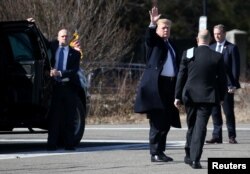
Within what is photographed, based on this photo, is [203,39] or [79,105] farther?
[79,105]

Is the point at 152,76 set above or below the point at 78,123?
above

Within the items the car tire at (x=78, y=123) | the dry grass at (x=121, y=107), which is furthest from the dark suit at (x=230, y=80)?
the dry grass at (x=121, y=107)

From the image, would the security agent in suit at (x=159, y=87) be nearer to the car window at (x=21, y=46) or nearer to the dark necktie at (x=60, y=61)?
the dark necktie at (x=60, y=61)

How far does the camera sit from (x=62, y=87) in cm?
1385

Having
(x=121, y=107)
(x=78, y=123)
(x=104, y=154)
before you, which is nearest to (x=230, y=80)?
(x=78, y=123)

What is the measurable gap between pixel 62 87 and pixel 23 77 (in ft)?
1.98

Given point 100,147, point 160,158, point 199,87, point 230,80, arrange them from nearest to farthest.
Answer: point 199,87 → point 160,158 → point 100,147 → point 230,80

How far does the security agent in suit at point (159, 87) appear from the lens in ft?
40.1

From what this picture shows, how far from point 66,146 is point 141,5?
27.4 m

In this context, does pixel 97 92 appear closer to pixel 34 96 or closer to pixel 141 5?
pixel 34 96

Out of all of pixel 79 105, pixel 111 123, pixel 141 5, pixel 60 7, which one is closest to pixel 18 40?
pixel 79 105

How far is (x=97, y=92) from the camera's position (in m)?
24.1

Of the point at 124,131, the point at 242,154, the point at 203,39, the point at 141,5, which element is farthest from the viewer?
the point at 141,5

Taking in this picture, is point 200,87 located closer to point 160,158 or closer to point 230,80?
point 160,158
